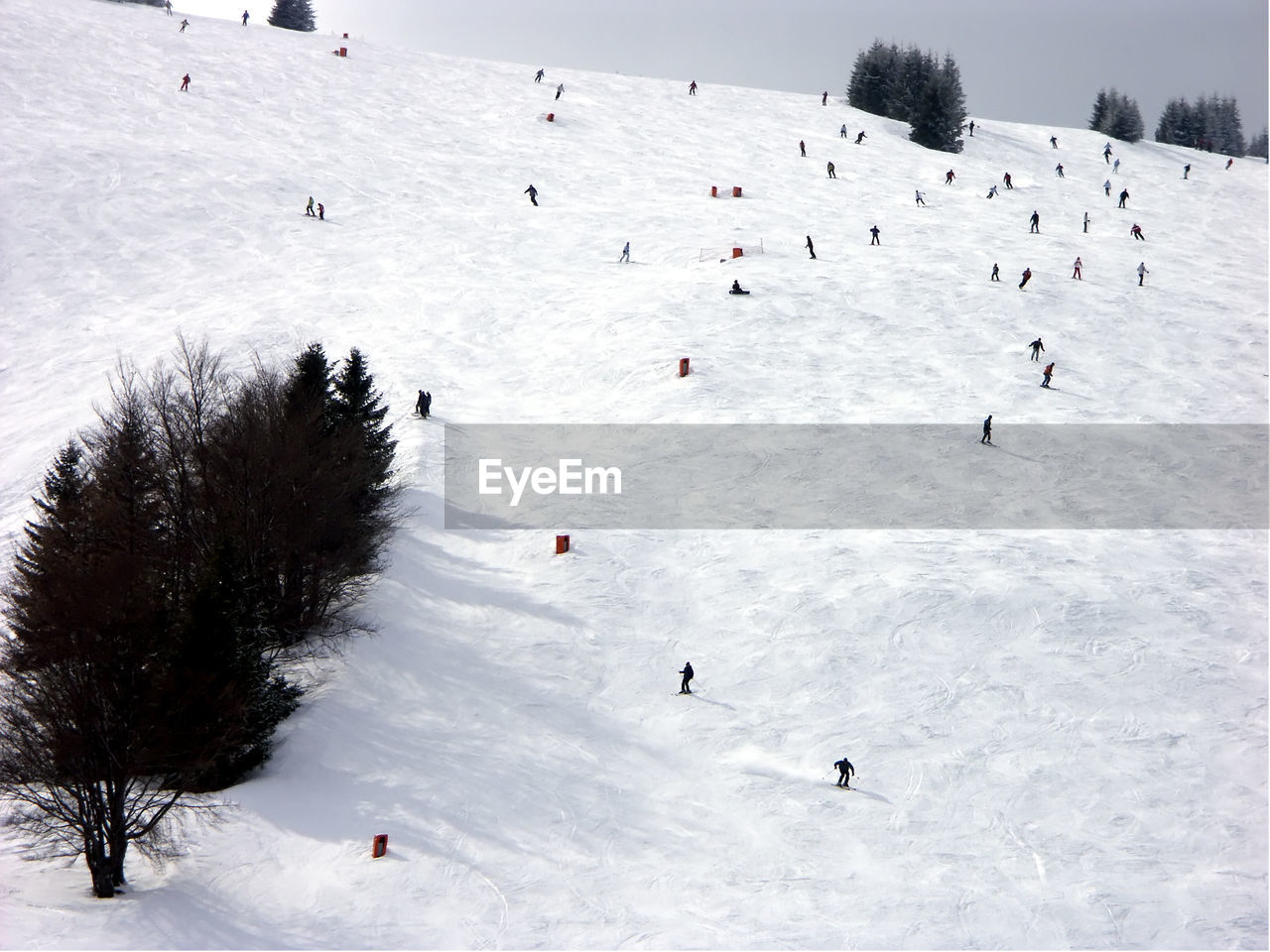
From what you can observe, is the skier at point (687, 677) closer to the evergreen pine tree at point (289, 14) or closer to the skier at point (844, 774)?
the skier at point (844, 774)

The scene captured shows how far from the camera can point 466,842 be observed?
1711cm

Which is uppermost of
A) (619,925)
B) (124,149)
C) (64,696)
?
(124,149)

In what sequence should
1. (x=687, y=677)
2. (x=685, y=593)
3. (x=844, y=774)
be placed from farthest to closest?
(x=685, y=593) < (x=687, y=677) < (x=844, y=774)

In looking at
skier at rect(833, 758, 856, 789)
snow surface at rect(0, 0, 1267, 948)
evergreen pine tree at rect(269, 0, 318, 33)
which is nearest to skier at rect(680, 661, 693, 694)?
snow surface at rect(0, 0, 1267, 948)

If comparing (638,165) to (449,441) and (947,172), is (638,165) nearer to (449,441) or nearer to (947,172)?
(947,172)

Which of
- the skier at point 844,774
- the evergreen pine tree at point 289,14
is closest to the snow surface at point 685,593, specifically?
the skier at point 844,774

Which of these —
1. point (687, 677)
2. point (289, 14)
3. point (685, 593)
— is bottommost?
point (687, 677)

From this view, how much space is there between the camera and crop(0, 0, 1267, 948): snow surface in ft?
53.4

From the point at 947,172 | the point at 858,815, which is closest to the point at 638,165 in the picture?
the point at 947,172

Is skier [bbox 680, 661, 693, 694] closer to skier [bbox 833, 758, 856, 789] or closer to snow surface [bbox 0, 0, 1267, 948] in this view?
snow surface [bbox 0, 0, 1267, 948]

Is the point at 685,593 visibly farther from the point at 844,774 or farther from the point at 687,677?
the point at 844,774

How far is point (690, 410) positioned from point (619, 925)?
1888 centimetres

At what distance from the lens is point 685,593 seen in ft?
79.9

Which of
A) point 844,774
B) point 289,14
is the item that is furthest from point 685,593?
point 289,14
